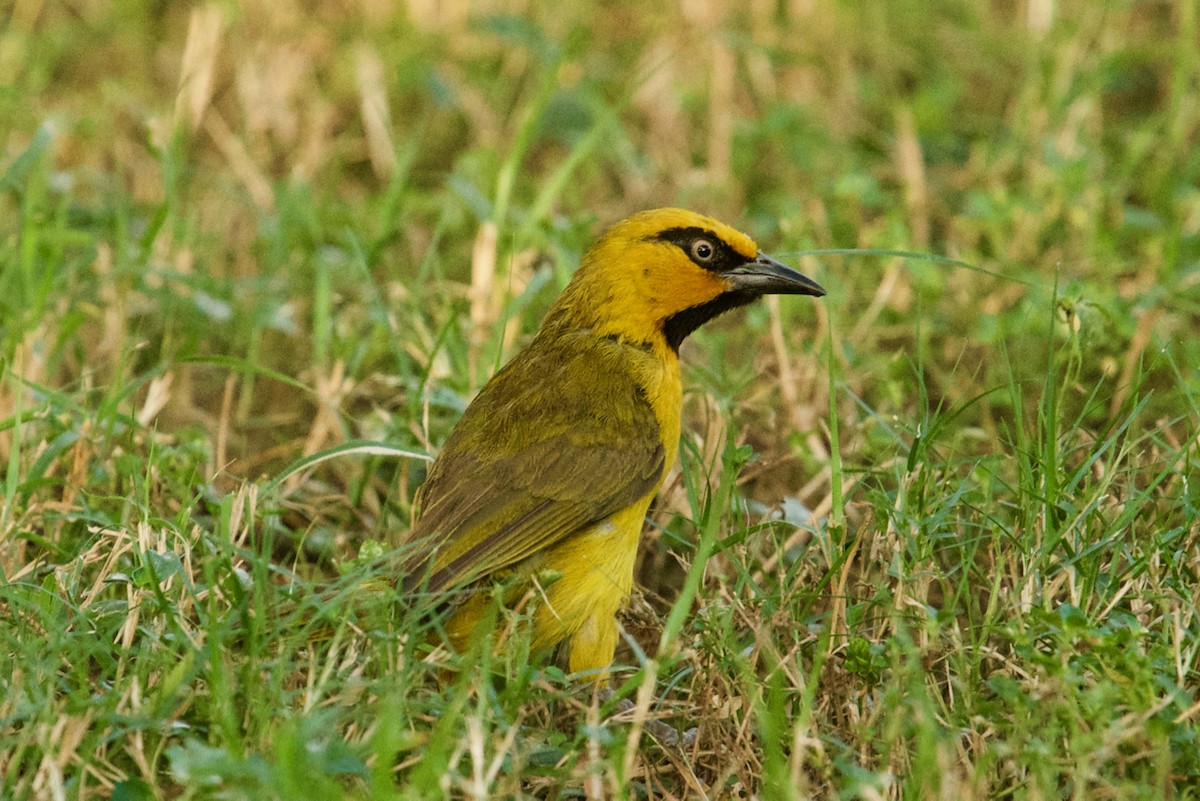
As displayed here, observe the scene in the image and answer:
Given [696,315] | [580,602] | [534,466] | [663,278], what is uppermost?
[663,278]

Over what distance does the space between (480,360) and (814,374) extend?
1.02 metres

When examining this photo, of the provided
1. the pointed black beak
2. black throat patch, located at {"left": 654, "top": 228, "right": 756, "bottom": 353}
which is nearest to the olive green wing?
black throat patch, located at {"left": 654, "top": 228, "right": 756, "bottom": 353}

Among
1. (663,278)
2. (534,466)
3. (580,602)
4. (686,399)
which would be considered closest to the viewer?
(580,602)

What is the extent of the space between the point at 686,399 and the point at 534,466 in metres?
1.05

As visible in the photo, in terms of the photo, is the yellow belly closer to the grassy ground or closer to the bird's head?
the grassy ground

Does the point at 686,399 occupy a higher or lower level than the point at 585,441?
lower

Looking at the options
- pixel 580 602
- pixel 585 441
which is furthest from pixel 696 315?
pixel 580 602

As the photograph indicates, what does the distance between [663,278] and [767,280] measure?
0.29m

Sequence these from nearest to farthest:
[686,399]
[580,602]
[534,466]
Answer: [580,602], [534,466], [686,399]

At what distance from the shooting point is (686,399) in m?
4.98

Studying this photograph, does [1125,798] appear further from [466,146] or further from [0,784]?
[466,146]

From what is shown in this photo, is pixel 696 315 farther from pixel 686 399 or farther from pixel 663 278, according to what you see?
pixel 686 399

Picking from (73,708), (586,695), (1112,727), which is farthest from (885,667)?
(73,708)

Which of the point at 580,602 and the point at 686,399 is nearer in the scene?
the point at 580,602
